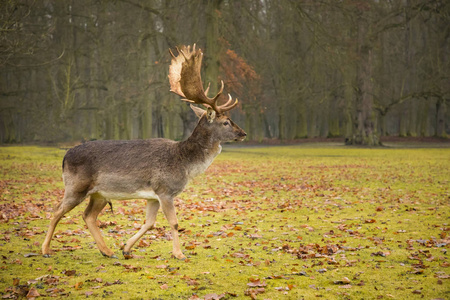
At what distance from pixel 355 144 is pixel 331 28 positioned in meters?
14.3

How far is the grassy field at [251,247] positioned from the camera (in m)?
5.70

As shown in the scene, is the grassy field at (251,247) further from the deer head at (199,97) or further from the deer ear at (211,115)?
the deer ear at (211,115)

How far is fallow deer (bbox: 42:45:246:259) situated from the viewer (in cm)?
719

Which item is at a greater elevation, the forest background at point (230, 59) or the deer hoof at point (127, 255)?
the forest background at point (230, 59)

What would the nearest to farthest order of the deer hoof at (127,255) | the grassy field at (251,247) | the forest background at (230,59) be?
the grassy field at (251,247) < the deer hoof at (127,255) < the forest background at (230,59)

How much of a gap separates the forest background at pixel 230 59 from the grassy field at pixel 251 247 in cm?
951

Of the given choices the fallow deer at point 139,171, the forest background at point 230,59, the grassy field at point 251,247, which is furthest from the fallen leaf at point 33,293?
the forest background at point 230,59

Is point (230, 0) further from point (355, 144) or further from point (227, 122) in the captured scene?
point (227, 122)

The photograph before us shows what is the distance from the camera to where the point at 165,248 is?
25.7 ft

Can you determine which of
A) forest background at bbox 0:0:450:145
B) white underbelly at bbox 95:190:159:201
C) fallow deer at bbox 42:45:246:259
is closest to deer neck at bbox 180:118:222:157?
fallow deer at bbox 42:45:246:259

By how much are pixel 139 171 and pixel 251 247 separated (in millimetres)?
2243

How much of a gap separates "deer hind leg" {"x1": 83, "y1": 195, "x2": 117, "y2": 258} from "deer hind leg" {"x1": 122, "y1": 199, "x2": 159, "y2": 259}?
0.23m

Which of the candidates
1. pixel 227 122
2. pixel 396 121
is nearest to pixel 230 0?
pixel 227 122

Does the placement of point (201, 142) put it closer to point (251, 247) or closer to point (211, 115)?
point (211, 115)
